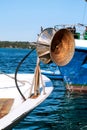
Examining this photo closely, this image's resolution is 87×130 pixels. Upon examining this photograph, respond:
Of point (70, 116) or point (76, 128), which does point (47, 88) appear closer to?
point (76, 128)

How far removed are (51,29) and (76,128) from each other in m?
5.01

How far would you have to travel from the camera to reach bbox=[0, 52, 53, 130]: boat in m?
7.08

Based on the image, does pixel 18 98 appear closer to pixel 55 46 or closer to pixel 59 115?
pixel 55 46

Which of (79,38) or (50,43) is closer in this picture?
(50,43)

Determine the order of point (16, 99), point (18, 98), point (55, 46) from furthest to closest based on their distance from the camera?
point (55, 46)
point (18, 98)
point (16, 99)

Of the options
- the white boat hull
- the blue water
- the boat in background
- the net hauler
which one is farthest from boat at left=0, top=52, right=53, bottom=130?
the boat in background

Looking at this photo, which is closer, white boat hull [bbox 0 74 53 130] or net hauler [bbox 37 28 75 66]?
white boat hull [bbox 0 74 53 130]

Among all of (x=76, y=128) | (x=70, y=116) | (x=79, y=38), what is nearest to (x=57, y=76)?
(x=79, y=38)

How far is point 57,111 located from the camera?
55.0ft

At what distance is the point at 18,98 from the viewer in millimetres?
9992

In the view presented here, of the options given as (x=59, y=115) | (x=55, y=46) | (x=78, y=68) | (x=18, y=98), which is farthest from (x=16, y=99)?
(x=78, y=68)

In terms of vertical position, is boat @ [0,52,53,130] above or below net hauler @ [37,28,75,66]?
below

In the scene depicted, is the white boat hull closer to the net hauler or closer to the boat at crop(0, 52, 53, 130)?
the boat at crop(0, 52, 53, 130)

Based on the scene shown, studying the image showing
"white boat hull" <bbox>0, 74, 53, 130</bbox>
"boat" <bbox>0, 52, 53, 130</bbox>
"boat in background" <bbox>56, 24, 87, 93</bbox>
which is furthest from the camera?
"boat in background" <bbox>56, 24, 87, 93</bbox>
